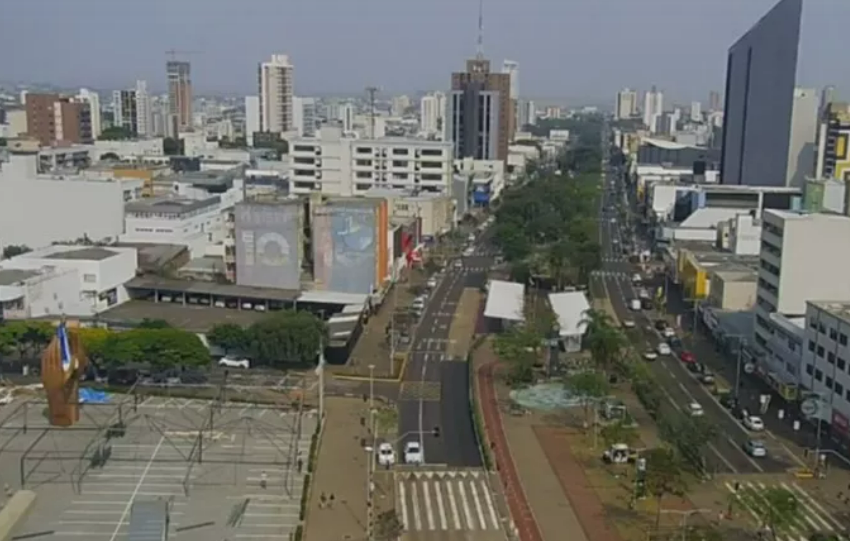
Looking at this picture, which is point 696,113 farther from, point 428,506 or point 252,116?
point 428,506

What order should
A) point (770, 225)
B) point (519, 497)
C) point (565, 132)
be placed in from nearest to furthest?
1. point (519, 497)
2. point (770, 225)
3. point (565, 132)

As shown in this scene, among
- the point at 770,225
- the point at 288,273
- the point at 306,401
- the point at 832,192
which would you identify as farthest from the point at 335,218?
the point at 832,192

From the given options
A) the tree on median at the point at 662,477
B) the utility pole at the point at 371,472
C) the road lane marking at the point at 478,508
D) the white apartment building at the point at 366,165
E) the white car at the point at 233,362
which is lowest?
the road lane marking at the point at 478,508

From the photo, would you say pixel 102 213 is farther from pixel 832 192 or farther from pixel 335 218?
pixel 832 192

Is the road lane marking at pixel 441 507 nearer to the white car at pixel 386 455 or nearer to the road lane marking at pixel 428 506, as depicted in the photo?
the road lane marking at pixel 428 506

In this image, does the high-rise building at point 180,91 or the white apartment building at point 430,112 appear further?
the white apartment building at point 430,112

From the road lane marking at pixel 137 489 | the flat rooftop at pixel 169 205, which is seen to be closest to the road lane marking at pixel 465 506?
the road lane marking at pixel 137 489

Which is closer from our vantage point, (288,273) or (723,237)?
(288,273)

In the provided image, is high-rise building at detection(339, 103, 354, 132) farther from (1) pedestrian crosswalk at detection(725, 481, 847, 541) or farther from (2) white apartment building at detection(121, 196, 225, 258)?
(1) pedestrian crosswalk at detection(725, 481, 847, 541)
